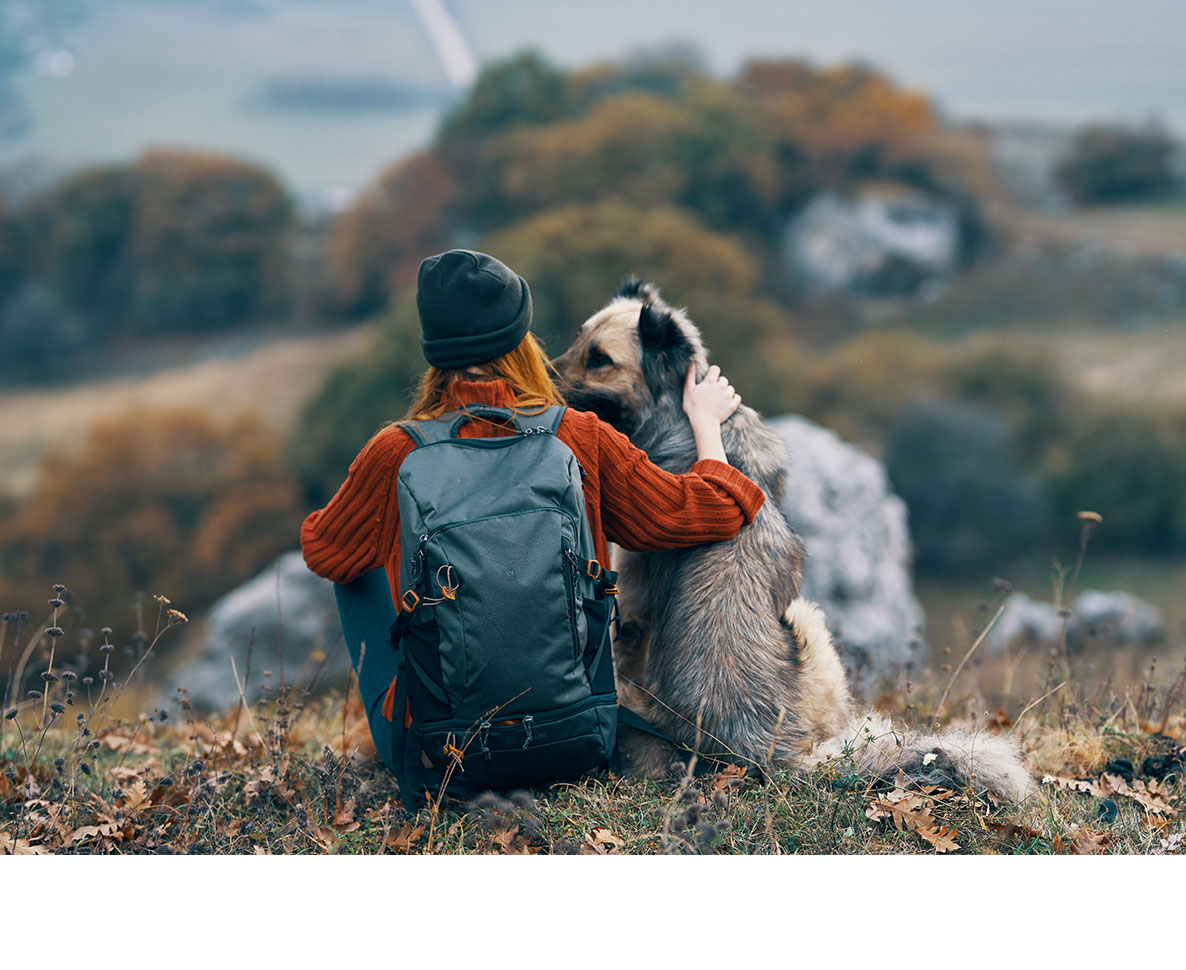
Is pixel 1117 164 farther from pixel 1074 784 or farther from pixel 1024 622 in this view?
pixel 1074 784

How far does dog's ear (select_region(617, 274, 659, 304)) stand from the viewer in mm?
3965

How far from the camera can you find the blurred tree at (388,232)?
46688 mm

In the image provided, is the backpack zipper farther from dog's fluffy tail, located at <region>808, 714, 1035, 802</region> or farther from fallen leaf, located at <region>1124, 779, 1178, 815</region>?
fallen leaf, located at <region>1124, 779, 1178, 815</region>

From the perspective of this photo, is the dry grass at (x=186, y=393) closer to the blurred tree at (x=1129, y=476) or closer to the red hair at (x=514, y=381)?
the blurred tree at (x=1129, y=476)

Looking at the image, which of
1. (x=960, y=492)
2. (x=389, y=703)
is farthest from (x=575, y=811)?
(x=960, y=492)

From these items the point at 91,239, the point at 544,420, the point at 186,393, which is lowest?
the point at 186,393

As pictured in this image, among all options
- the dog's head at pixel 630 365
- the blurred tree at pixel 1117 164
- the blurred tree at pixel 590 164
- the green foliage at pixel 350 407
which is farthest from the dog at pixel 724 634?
the blurred tree at pixel 1117 164

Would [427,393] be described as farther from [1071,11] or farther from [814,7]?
[814,7]

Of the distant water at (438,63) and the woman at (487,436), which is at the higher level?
the distant water at (438,63)

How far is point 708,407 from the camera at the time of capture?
11.3ft

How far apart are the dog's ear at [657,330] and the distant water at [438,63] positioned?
3801 cm

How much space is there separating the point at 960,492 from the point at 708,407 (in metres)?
32.5

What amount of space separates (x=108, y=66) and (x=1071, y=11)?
1397 inches

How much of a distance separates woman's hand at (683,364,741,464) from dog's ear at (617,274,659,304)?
0.53m
